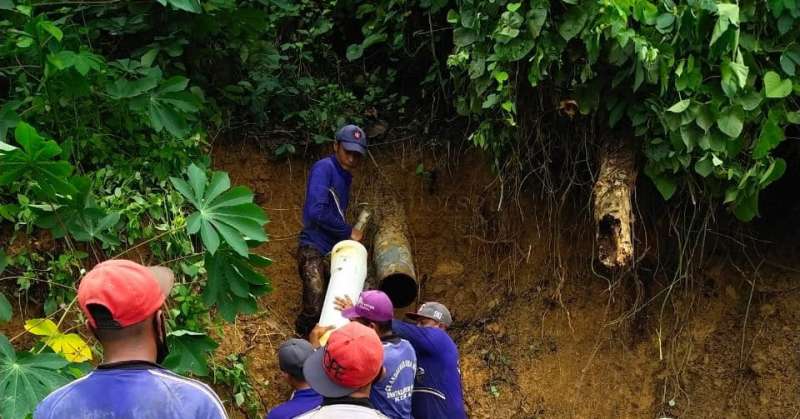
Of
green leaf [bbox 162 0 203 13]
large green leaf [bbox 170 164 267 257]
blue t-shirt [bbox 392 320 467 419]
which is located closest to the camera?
large green leaf [bbox 170 164 267 257]

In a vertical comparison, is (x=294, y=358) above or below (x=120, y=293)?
below

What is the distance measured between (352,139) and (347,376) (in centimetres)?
317

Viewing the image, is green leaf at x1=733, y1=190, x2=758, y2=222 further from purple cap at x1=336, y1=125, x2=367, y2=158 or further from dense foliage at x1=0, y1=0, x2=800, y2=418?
purple cap at x1=336, y1=125, x2=367, y2=158

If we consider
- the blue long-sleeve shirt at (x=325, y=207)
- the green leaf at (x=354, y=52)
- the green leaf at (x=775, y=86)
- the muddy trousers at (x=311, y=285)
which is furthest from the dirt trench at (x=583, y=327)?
the green leaf at (x=775, y=86)

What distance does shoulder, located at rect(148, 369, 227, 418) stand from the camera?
221 cm

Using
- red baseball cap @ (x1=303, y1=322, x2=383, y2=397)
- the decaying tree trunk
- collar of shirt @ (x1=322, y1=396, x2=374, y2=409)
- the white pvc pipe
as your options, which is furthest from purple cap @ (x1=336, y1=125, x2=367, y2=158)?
collar of shirt @ (x1=322, y1=396, x2=374, y2=409)

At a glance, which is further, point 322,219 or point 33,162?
point 322,219

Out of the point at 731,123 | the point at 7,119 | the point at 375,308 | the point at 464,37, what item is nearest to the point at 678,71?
the point at 731,123

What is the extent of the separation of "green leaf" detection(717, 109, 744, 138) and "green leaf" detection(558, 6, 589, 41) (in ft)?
3.15

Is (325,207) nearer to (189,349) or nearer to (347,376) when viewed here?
(189,349)

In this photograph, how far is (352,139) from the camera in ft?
18.5

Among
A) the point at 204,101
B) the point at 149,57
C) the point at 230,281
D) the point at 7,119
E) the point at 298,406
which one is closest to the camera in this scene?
the point at 298,406

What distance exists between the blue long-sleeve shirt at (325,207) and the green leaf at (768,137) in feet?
9.04

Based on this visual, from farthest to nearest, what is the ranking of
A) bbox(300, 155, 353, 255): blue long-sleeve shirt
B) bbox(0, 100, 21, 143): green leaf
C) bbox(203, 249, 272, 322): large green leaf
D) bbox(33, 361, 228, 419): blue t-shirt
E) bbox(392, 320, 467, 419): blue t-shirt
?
1. bbox(300, 155, 353, 255): blue long-sleeve shirt
2. bbox(392, 320, 467, 419): blue t-shirt
3. bbox(0, 100, 21, 143): green leaf
4. bbox(203, 249, 272, 322): large green leaf
5. bbox(33, 361, 228, 419): blue t-shirt
